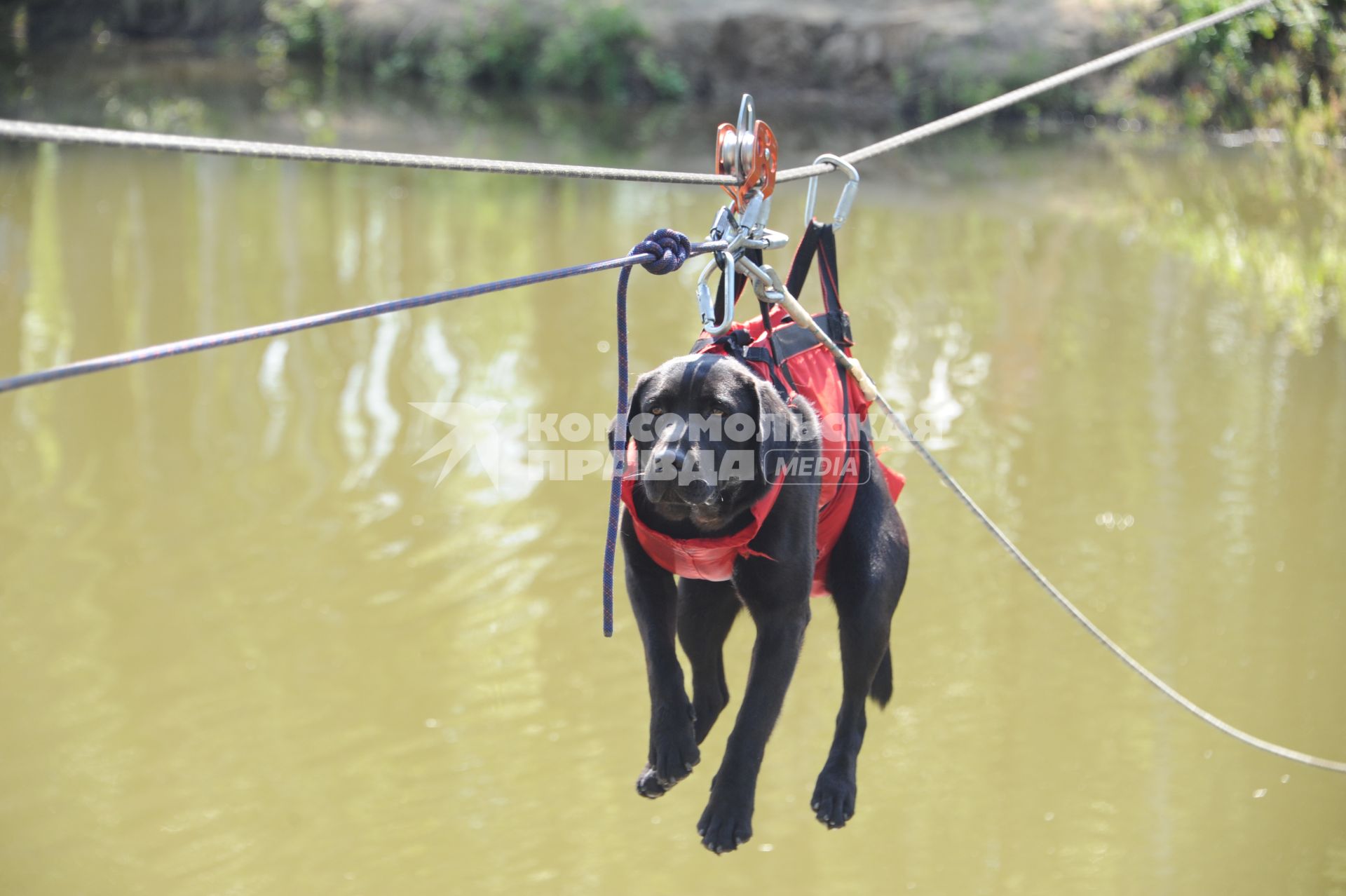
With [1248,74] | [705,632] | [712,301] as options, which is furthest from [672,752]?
[1248,74]

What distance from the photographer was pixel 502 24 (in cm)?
1964

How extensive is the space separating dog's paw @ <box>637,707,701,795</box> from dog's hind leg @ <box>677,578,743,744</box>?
436 millimetres

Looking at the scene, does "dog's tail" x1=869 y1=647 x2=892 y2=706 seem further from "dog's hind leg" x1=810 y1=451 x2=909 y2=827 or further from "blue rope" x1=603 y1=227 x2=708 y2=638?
"blue rope" x1=603 y1=227 x2=708 y2=638

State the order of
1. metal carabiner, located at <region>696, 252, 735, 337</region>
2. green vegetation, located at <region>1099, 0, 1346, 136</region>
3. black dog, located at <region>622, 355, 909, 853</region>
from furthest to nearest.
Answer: green vegetation, located at <region>1099, 0, 1346, 136</region> < metal carabiner, located at <region>696, 252, 735, 337</region> < black dog, located at <region>622, 355, 909, 853</region>

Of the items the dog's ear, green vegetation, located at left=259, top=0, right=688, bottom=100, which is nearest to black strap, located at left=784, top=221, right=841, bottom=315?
the dog's ear

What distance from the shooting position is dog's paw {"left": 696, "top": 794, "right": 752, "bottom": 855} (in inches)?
97.1

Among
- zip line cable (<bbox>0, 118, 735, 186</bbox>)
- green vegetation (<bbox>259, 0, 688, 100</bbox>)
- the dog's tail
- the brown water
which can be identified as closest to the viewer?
zip line cable (<bbox>0, 118, 735, 186</bbox>)

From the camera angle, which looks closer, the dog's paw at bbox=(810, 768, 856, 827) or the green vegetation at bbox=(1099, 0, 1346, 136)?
the dog's paw at bbox=(810, 768, 856, 827)

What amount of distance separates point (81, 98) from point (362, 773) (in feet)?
48.5

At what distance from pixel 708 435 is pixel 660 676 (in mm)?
492

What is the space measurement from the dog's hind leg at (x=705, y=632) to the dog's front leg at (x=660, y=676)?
0.27m

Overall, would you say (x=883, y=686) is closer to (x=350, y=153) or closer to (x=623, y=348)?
(x=623, y=348)

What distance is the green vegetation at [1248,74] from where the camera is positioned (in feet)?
47.9

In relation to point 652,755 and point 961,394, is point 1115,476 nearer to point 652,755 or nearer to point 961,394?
point 961,394
